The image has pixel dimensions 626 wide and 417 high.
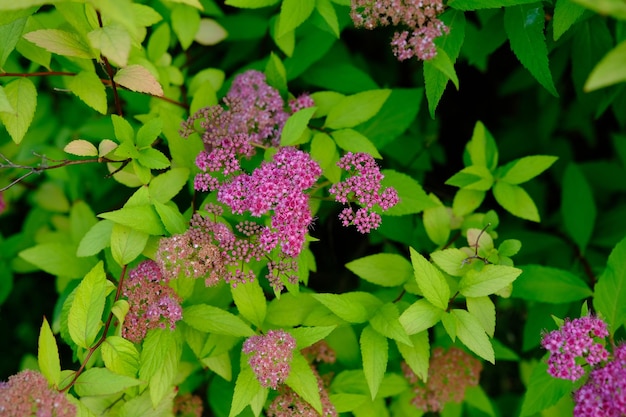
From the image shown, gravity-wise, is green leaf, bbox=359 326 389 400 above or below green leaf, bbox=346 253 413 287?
below

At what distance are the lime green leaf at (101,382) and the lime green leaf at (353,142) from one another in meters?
1.14

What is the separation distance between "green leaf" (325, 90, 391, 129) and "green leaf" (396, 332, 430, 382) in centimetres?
88

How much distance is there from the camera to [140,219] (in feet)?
6.48

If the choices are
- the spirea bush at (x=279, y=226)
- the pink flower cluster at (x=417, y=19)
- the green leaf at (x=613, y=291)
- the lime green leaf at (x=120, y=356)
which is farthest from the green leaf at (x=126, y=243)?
the green leaf at (x=613, y=291)

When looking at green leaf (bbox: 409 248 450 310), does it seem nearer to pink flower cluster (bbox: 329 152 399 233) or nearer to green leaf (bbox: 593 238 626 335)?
pink flower cluster (bbox: 329 152 399 233)

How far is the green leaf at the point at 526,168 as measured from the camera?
2383mm

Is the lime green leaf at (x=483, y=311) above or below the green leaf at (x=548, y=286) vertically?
above

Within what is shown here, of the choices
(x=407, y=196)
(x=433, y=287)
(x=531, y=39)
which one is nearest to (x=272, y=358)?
(x=433, y=287)

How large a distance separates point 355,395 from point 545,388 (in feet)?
2.29

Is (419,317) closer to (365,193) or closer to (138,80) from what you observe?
(365,193)

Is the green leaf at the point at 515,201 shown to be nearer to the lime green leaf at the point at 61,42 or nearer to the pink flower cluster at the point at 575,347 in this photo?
the pink flower cluster at the point at 575,347

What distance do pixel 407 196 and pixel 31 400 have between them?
1.49 metres

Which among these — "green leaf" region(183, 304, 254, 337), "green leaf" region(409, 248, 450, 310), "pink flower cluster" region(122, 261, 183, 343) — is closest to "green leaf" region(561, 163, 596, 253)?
"green leaf" region(409, 248, 450, 310)

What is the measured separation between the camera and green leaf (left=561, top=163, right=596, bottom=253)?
288 cm
